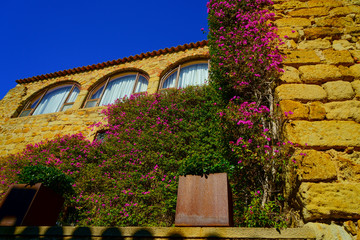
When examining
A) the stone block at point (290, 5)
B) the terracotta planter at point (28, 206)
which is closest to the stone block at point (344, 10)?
the stone block at point (290, 5)

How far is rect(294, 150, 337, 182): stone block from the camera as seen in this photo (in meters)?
1.73

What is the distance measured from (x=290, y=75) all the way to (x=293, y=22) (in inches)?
40.9

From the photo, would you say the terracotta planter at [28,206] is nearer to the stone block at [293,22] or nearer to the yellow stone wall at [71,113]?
the yellow stone wall at [71,113]

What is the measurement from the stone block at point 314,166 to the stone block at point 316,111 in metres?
0.41

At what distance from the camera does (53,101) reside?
28.7ft

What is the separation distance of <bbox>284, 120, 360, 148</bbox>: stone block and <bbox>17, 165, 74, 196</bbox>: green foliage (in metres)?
3.53

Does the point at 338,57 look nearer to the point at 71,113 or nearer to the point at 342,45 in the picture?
the point at 342,45

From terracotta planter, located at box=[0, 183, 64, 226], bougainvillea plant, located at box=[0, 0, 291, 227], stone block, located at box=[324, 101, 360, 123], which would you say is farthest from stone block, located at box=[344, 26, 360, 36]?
terracotta planter, located at box=[0, 183, 64, 226]

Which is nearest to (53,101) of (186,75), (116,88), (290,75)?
(116,88)

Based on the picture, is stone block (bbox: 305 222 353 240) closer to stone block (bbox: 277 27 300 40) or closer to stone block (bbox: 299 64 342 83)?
stone block (bbox: 299 64 342 83)

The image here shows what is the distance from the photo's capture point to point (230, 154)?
3361 millimetres

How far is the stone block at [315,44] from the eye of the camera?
262 centimetres

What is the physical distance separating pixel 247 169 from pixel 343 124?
121 centimetres

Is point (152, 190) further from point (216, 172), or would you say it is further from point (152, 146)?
point (216, 172)
